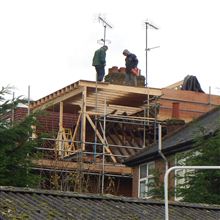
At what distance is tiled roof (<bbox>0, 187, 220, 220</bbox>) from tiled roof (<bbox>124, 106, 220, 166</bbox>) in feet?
31.6

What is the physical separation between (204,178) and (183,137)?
5.46 m

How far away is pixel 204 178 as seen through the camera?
1151 inches

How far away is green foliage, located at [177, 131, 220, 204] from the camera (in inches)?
1134

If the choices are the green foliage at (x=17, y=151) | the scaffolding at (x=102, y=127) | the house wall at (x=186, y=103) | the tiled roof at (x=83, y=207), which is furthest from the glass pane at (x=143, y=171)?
the tiled roof at (x=83, y=207)

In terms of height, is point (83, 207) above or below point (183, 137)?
below

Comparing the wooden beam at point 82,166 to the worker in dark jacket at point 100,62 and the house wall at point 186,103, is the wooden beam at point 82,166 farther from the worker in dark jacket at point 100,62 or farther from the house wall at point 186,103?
the worker in dark jacket at point 100,62

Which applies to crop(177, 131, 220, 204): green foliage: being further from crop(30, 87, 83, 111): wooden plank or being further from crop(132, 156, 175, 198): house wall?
crop(30, 87, 83, 111): wooden plank

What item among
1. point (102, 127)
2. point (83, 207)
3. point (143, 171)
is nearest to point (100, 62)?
point (102, 127)

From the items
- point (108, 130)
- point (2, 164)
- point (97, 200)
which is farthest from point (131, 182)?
Answer: point (97, 200)

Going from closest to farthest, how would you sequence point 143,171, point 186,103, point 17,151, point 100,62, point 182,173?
point 17,151
point 182,173
point 143,171
point 100,62
point 186,103

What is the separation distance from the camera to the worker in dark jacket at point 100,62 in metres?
38.9

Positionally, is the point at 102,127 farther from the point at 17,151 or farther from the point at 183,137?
the point at 17,151

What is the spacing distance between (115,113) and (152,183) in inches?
362

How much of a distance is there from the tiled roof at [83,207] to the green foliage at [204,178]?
6490mm
